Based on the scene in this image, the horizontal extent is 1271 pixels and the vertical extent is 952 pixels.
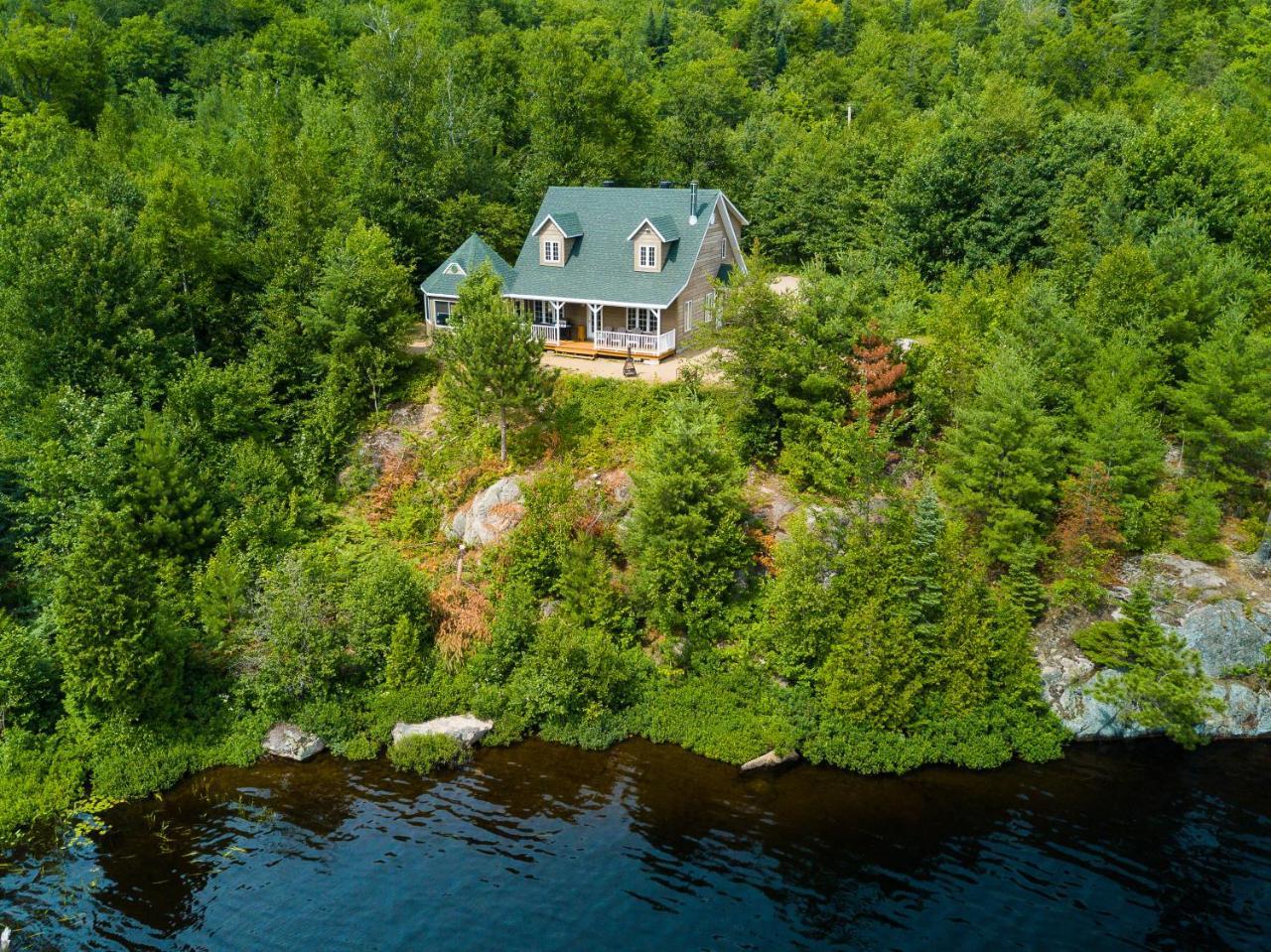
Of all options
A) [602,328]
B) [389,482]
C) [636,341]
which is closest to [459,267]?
[602,328]

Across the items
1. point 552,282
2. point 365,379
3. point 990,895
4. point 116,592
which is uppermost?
point 552,282

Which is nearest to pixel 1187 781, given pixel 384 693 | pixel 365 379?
pixel 384 693

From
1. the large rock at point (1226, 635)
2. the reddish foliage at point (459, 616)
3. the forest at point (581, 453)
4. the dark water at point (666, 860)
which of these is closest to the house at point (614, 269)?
the forest at point (581, 453)

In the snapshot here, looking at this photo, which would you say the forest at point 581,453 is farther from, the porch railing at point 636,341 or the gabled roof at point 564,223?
the gabled roof at point 564,223

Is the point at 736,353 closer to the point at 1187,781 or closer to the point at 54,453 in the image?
the point at 1187,781

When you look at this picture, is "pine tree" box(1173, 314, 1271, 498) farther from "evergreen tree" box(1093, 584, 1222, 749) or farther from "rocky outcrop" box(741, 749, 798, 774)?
"rocky outcrop" box(741, 749, 798, 774)

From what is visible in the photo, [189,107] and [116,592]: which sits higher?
[189,107]
